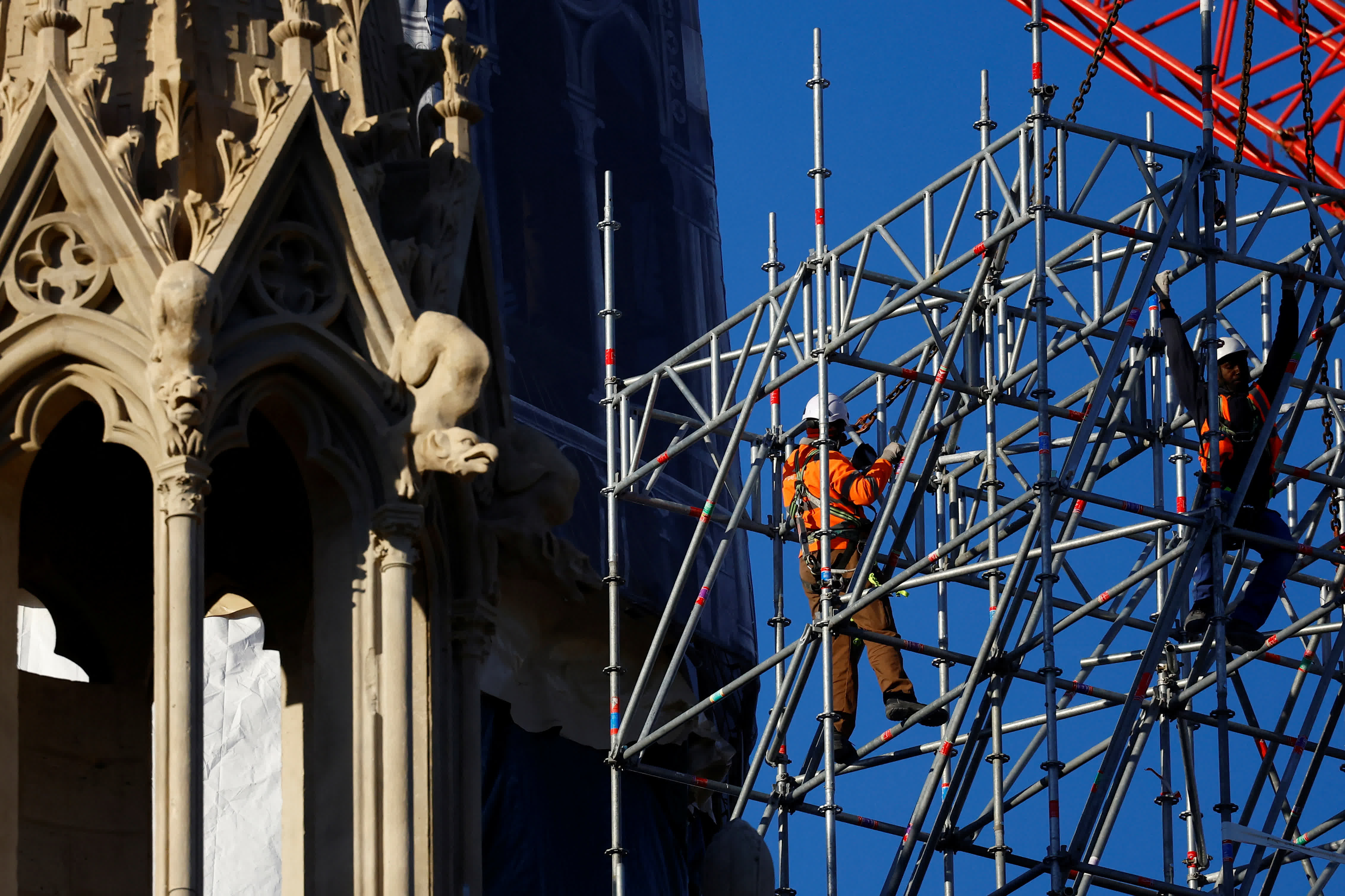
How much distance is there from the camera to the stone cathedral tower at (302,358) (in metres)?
18.4

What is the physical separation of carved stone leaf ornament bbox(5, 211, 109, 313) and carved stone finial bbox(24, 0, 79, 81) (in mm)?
886

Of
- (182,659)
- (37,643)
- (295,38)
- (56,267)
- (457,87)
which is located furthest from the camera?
(37,643)

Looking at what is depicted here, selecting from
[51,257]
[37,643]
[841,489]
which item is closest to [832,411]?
[841,489]

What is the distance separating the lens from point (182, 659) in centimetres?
1788

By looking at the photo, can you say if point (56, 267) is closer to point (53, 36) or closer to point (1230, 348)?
point (53, 36)

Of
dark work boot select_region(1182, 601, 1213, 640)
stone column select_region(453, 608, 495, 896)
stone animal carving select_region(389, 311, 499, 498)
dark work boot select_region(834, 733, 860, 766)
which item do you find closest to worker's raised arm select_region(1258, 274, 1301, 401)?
dark work boot select_region(1182, 601, 1213, 640)

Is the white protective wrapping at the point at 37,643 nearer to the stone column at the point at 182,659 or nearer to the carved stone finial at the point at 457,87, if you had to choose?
the carved stone finial at the point at 457,87

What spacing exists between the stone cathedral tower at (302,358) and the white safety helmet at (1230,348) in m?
8.83

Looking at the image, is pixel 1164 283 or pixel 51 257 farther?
pixel 1164 283

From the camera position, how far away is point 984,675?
26188mm

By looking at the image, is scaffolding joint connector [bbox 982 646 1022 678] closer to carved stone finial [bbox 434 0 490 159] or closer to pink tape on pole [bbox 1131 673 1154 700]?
pink tape on pole [bbox 1131 673 1154 700]

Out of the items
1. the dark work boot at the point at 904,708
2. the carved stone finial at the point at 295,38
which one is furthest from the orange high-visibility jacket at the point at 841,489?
the carved stone finial at the point at 295,38

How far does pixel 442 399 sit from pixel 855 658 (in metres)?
10.4

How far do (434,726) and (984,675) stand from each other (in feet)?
26.6
